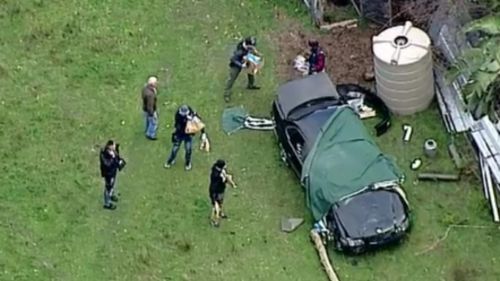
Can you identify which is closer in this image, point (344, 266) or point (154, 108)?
point (344, 266)

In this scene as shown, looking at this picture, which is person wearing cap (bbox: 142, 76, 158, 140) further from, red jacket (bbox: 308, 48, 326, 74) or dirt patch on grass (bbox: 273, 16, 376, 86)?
red jacket (bbox: 308, 48, 326, 74)

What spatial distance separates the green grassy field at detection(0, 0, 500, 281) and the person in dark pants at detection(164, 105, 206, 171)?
0.27 meters

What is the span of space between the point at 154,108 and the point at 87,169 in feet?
5.89

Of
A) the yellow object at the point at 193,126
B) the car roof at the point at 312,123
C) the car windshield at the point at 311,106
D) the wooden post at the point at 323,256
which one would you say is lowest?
the wooden post at the point at 323,256

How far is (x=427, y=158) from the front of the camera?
25375 mm

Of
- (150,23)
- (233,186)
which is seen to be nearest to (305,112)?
(233,186)

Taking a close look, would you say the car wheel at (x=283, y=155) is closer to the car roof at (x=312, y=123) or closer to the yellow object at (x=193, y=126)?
the car roof at (x=312, y=123)

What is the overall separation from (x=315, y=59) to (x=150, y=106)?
142 inches

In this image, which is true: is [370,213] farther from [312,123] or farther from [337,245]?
[312,123]

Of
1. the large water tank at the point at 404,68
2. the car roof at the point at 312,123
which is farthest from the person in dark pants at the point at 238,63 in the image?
the large water tank at the point at 404,68

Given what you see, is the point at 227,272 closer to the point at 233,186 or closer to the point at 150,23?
the point at 233,186

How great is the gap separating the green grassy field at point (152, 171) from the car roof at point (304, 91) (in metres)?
1.01

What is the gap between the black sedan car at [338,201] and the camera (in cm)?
2323

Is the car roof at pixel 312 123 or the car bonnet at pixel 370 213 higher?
the car roof at pixel 312 123
